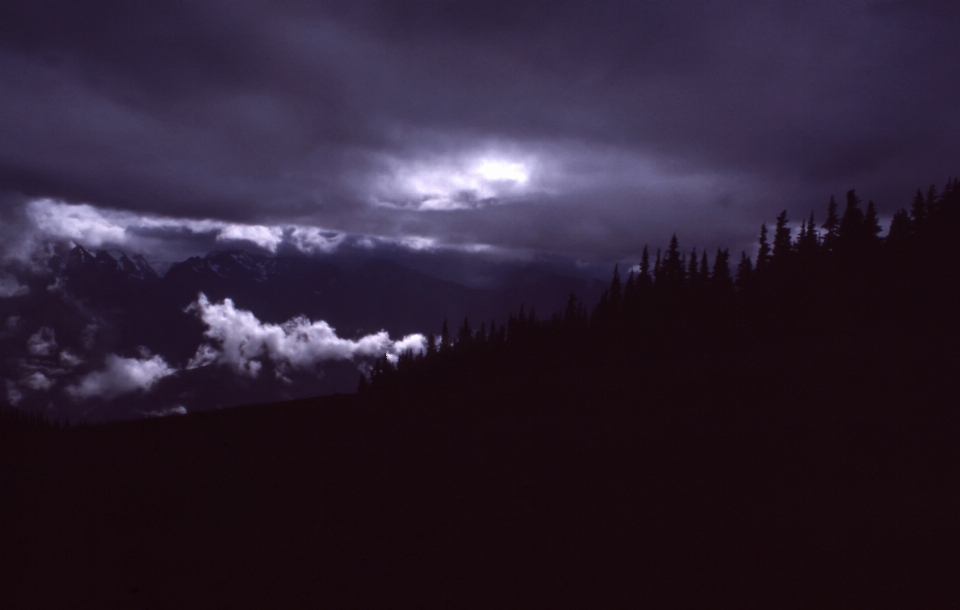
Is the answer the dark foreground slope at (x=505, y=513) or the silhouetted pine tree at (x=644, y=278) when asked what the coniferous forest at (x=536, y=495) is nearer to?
the dark foreground slope at (x=505, y=513)

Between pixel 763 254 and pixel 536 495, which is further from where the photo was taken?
pixel 763 254

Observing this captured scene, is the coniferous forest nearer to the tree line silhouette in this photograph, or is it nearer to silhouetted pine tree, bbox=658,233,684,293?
the tree line silhouette

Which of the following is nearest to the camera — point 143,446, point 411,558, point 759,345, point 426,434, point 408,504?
point 411,558

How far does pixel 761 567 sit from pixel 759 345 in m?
41.3

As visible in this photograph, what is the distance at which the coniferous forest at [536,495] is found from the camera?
Result: 39.0 feet

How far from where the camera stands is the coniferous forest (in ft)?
39.0

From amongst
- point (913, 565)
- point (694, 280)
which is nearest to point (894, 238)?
point (694, 280)

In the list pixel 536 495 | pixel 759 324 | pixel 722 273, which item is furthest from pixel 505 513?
pixel 722 273

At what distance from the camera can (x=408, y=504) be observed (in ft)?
53.0

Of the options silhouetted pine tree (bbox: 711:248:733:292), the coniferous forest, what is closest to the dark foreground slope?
the coniferous forest

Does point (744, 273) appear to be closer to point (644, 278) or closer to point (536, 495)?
point (644, 278)

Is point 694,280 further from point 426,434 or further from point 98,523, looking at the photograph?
point 98,523

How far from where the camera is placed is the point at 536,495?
657 inches

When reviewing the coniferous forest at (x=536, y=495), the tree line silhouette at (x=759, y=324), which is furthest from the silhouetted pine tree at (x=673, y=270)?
the coniferous forest at (x=536, y=495)
